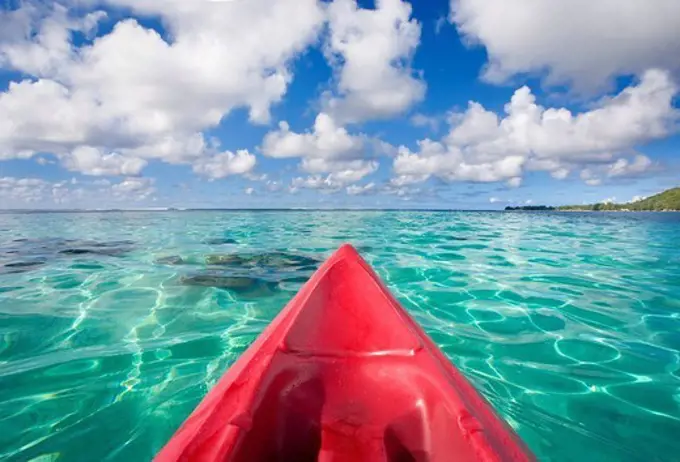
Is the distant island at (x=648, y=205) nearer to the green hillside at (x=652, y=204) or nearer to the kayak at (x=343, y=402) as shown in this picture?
the green hillside at (x=652, y=204)

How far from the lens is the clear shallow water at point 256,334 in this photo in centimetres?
306

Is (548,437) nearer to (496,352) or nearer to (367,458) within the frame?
(496,352)

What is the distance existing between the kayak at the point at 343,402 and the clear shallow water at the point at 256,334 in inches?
58.3

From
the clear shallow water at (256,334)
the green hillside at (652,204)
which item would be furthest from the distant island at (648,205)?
the clear shallow water at (256,334)

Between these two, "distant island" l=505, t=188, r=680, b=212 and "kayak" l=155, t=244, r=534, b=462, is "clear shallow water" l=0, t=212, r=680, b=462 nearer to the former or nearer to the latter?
"kayak" l=155, t=244, r=534, b=462

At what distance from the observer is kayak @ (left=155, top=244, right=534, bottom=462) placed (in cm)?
156

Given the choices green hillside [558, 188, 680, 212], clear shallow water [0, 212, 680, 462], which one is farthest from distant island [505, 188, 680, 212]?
clear shallow water [0, 212, 680, 462]

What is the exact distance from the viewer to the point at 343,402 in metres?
2.21

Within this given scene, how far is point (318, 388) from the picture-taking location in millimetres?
2215

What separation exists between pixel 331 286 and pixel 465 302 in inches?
178

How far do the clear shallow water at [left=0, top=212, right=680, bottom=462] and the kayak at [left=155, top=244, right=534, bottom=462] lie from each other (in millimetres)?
1481

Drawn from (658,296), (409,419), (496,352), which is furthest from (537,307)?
(409,419)

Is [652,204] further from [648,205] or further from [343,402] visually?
[343,402]

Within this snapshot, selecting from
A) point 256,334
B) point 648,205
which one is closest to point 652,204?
point 648,205
